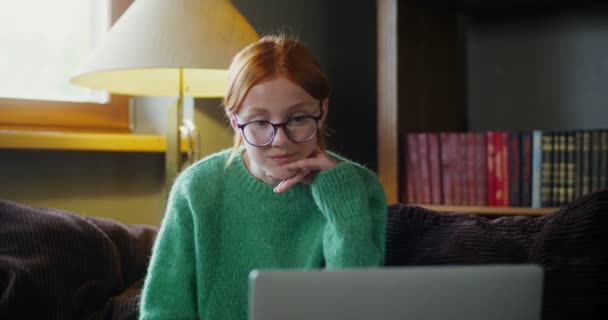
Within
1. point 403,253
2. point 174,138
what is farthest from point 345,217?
point 174,138

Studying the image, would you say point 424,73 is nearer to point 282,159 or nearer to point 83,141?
point 83,141

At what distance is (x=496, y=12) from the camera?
2.42 meters

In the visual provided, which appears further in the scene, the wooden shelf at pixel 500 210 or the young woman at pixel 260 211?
the wooden shelf at pixel 500 210

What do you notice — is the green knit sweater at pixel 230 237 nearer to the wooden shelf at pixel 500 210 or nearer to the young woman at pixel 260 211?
the young woman at pixel 260 211

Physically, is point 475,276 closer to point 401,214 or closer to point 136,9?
point 401,214

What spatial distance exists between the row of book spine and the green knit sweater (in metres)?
0.92

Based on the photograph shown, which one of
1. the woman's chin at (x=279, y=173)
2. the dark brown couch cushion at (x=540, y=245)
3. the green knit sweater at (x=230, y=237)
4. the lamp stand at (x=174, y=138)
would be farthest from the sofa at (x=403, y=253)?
the lamp stand at (x=174, y=138)

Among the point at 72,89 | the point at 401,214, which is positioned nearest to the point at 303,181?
the point at 401,214

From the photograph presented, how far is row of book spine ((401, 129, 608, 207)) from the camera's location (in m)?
2.02

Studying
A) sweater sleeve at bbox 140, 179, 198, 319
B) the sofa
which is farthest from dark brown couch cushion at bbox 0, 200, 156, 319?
sweater sleeve at bbox 140, 179, 198, 319

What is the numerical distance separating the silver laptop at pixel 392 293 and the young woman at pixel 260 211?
36 cm

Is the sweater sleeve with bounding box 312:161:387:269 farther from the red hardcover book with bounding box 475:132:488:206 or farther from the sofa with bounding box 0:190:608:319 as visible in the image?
the red hardcover book with bounding box 475:132:488:206

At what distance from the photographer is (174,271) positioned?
122 centimetres

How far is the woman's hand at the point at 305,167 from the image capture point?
117 cm
